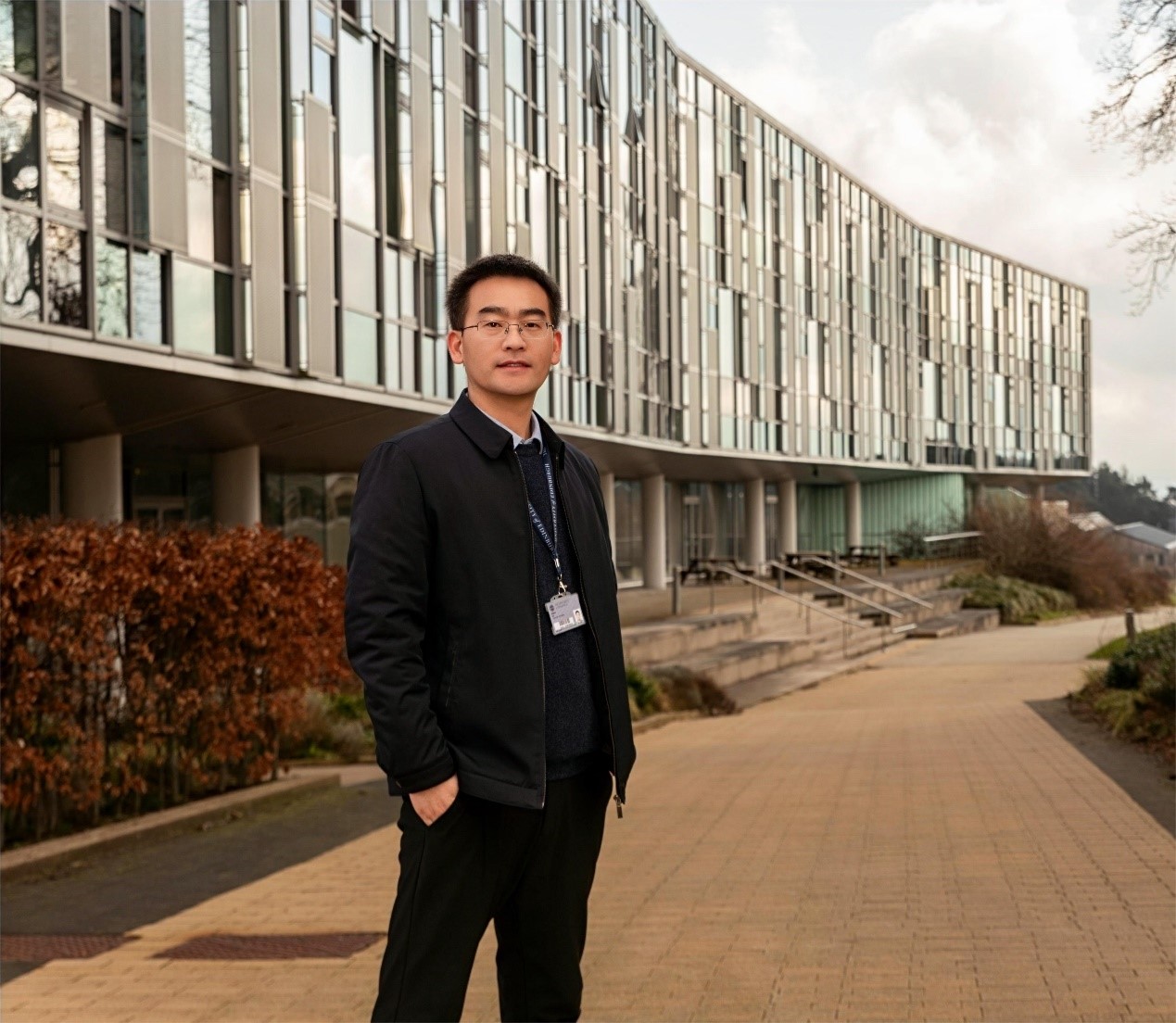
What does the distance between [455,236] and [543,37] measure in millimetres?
7416

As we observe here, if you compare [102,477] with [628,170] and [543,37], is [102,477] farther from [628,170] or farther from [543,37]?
[628,170]

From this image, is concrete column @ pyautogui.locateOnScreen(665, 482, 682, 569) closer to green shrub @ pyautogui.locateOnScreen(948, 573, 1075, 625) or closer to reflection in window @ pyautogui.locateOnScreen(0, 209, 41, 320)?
green shrub @ pyautogui.locateOnScreen(948, 573, 1075, 625)

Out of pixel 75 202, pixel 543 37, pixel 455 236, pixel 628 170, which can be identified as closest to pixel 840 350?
pixel 628 170

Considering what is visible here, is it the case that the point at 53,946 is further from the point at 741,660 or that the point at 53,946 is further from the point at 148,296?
the point at 741,660

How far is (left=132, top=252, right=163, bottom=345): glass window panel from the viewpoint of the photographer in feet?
51.2

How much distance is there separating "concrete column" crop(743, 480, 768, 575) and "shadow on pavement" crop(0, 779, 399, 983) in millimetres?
44146

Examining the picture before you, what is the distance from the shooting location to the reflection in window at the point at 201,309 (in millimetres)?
16406

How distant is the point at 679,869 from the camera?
8.22 m

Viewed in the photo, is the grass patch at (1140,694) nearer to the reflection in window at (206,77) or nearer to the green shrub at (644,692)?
the green shrub at (644,692)

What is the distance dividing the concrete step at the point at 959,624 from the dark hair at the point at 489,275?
32994 mm

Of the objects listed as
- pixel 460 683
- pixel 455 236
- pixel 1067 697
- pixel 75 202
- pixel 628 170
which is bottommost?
pixel 1067 697

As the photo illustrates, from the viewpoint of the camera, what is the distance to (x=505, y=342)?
11.1 feet

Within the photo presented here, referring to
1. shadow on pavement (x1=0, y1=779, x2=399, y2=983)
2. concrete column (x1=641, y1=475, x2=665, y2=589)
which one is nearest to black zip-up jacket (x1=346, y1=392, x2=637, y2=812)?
shadow on pavement (x1=0, y1=779, x2=399, y2=983)

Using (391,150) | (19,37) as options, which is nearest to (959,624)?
(391,150)
